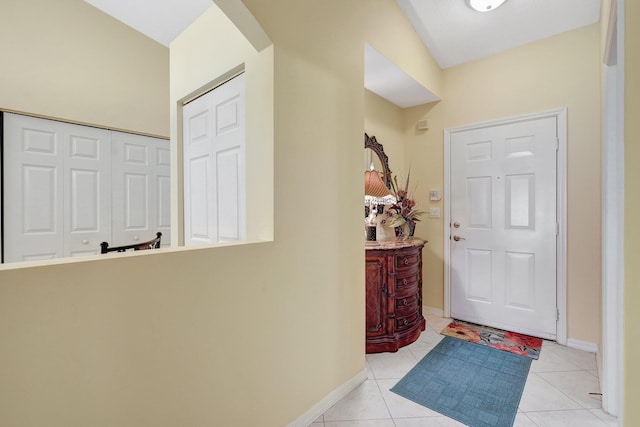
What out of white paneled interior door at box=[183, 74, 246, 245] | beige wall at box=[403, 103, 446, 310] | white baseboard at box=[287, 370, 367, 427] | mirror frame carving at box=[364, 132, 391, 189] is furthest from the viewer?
beige wall at box=[403, 103, 446, 310]

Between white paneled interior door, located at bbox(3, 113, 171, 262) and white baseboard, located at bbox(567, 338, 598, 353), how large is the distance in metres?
4.07

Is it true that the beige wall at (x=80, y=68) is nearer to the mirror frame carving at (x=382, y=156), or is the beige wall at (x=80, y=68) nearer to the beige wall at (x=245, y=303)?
the beige wall at (x=245, y=303)

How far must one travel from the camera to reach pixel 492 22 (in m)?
2.42

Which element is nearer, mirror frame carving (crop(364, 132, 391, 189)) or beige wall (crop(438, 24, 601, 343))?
beige wall (crop(438, 24, 601, 343))

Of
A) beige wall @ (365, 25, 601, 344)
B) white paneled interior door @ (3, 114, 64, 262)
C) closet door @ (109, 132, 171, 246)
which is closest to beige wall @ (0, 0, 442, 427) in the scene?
beige wall @ (365, 25, 601, 344)

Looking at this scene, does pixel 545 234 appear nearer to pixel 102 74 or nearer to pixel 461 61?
pixel 461 61

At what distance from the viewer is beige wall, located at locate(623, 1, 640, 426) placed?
2.69 ft

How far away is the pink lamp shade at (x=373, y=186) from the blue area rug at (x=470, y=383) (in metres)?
1.37

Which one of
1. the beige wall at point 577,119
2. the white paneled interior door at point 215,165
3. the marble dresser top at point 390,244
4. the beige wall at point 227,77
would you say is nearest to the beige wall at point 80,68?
the beige wall at point 227,77

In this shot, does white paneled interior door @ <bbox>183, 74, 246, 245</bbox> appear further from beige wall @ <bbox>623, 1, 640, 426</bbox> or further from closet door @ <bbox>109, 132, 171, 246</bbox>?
beige wall @ <bbox>623, 1, 640, 426</bbox>

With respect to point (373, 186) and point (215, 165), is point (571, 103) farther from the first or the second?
point (215, 165)

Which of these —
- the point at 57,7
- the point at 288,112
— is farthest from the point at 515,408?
the point at 57,7

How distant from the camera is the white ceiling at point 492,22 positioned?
225 cm

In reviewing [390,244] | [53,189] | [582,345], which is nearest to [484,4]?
[390,244]
